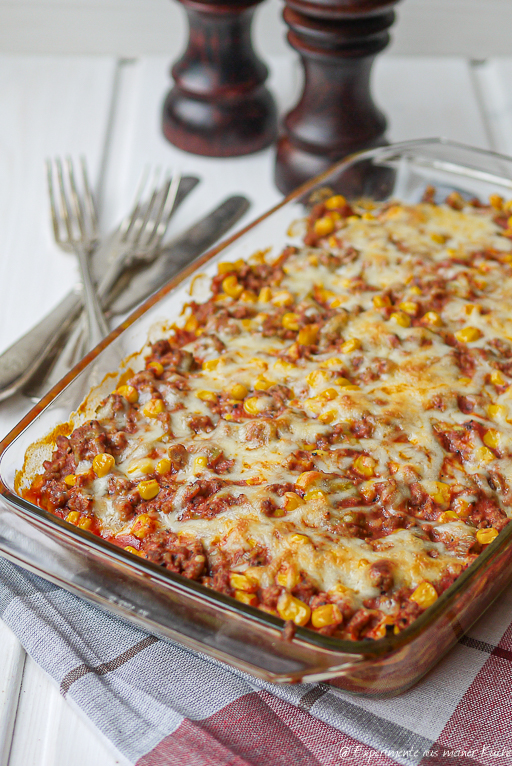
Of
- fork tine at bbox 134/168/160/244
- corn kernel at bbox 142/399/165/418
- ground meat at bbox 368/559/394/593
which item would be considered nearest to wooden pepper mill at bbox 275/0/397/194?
fork tine at bbox 134/168/160/244

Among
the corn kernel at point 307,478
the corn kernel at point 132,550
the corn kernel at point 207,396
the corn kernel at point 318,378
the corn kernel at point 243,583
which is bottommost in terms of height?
the corn kernel at point 132,550

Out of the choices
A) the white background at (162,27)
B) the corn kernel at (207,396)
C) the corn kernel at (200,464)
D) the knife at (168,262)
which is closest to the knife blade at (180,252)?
the knife at (168,262)

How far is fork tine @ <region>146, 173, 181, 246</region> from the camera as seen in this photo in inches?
112

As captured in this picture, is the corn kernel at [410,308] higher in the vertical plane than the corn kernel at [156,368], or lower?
higher

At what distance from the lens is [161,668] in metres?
1.72

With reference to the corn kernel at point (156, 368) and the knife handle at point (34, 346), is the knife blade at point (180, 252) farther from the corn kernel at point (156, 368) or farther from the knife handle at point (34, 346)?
the corn kernel at point (156, 368)

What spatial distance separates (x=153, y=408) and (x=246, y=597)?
585mm

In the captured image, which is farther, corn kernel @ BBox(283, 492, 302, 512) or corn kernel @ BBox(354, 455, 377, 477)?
corn kernel @ BBox(354, 455, 377, 477)

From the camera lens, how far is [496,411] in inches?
78.3

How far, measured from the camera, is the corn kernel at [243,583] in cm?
160

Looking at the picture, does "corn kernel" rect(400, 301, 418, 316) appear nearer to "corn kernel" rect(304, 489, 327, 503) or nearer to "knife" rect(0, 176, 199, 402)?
"corn kernel" rect(304, 489, 327, 503)

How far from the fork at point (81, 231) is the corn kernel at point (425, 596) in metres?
1.28

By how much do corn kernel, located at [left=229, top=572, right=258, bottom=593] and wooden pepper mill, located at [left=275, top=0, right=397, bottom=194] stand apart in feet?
6.28

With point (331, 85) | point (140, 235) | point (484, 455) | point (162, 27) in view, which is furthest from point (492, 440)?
point (162, 27)
